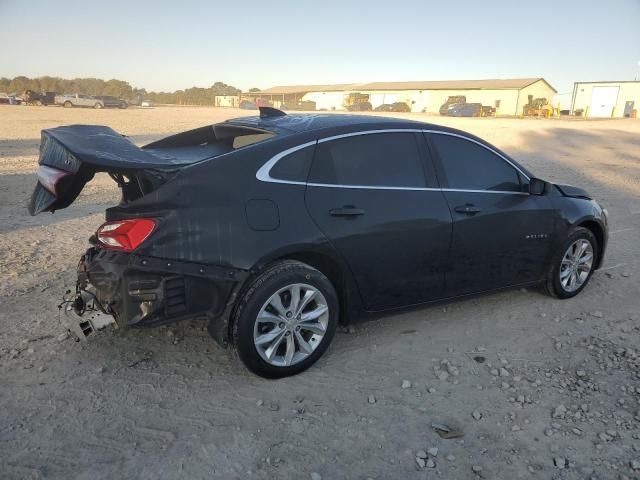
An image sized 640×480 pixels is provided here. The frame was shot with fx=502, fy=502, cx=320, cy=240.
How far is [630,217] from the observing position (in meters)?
8.13

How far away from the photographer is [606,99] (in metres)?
57.5

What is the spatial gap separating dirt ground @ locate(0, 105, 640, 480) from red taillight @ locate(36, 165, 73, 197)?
123 cm

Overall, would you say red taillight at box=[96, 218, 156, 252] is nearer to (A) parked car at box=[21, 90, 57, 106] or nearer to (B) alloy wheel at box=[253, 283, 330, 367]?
(B) alloy wheel at box=[253, 283, 330, 367]

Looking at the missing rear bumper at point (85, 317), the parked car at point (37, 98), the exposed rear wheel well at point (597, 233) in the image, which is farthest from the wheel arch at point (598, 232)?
the parked car at point (37, 98)

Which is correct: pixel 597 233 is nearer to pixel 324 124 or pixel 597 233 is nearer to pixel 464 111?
pixel 324 124

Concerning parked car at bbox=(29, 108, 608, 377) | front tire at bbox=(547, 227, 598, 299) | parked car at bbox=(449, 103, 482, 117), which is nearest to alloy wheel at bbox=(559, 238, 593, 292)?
front tire at bbox=(547, 227, 598, 299)

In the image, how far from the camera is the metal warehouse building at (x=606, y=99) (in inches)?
2175

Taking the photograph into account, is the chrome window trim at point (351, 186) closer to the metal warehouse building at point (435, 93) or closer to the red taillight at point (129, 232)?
the red taillight at point (129, 232)

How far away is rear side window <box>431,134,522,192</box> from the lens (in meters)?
3.94

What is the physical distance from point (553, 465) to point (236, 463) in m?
1.64

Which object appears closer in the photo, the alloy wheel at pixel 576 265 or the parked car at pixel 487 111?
the alloy wheel at pixel 576 265

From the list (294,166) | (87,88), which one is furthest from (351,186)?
(87,88)

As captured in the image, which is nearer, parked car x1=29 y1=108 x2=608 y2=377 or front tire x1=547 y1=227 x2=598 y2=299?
parked car x1=29 y1=108 x2=608 y2=377

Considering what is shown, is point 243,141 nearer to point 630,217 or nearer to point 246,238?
point 246,238
